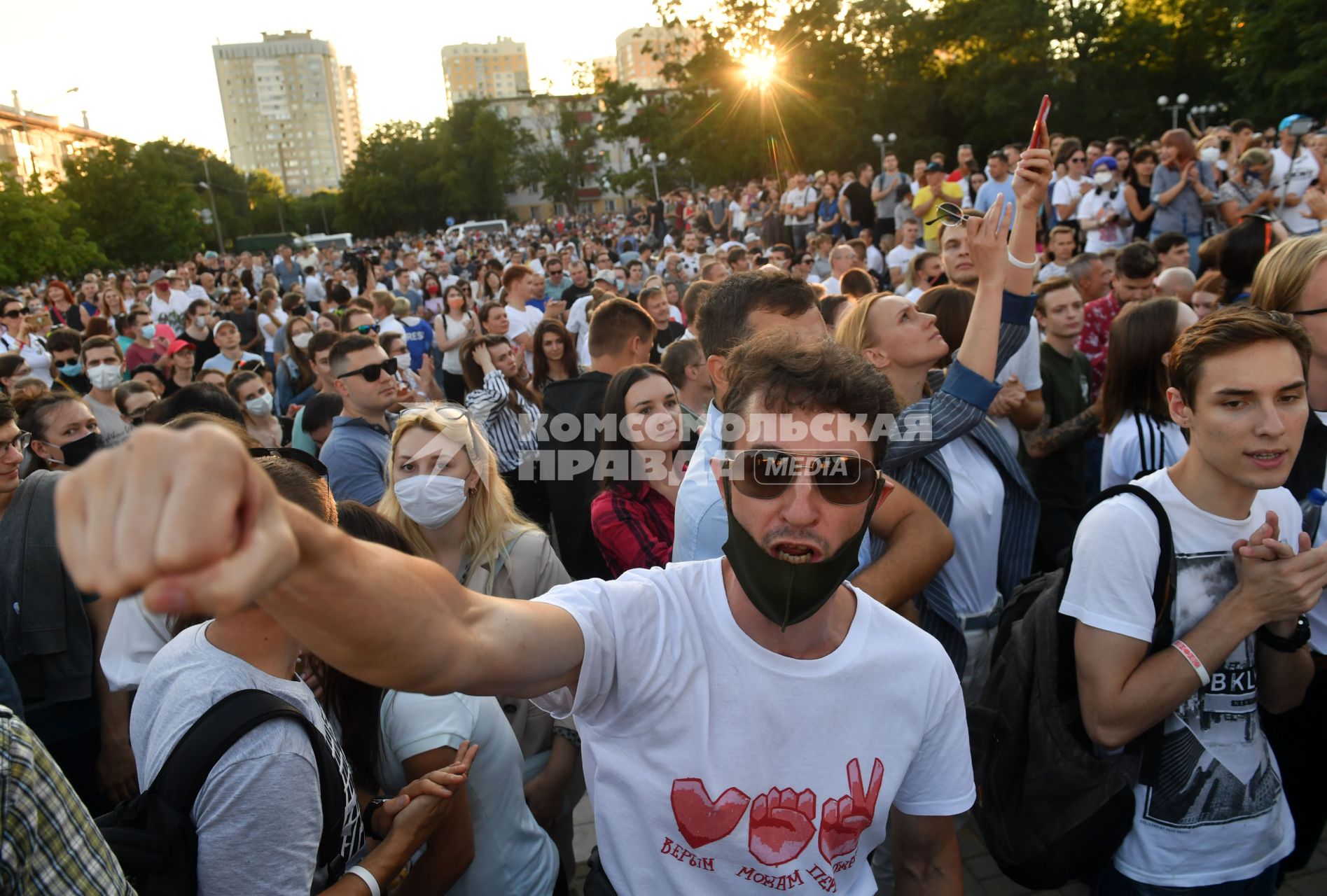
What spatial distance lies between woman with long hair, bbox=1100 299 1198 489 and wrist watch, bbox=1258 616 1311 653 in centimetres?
122

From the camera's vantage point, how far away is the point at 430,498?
3385 mm

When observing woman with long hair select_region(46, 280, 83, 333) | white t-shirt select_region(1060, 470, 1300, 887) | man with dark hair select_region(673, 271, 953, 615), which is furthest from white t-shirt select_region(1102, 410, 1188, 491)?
woman with long hair select_region(46, 280, 83, 333)

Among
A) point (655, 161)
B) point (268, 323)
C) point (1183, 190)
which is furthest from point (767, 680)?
point (655, 161)

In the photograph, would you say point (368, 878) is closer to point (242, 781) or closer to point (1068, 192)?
point (242, 781)

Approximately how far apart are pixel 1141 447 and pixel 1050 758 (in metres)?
1.69

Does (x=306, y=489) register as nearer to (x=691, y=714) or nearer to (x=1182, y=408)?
(x=691, y=714)

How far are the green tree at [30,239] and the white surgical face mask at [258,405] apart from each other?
43.9m

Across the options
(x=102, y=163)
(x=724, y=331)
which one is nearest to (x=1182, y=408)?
(x=724, y=331)

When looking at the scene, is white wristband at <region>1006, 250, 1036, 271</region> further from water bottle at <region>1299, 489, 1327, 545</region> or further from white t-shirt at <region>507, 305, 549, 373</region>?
white t-shirt at <region>507, 305, 549, 373</region>

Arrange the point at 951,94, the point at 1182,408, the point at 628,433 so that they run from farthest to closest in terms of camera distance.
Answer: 1. the point at 951,94
2. the point at 628,433
3. the point at 1182,408

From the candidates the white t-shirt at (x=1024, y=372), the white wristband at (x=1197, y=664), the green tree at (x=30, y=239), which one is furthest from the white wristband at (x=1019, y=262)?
the green tree at (x=30, y=239)

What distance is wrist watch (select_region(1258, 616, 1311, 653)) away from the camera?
2.26 metres

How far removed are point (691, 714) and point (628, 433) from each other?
7.01 feet

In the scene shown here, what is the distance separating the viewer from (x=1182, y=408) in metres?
2.41
